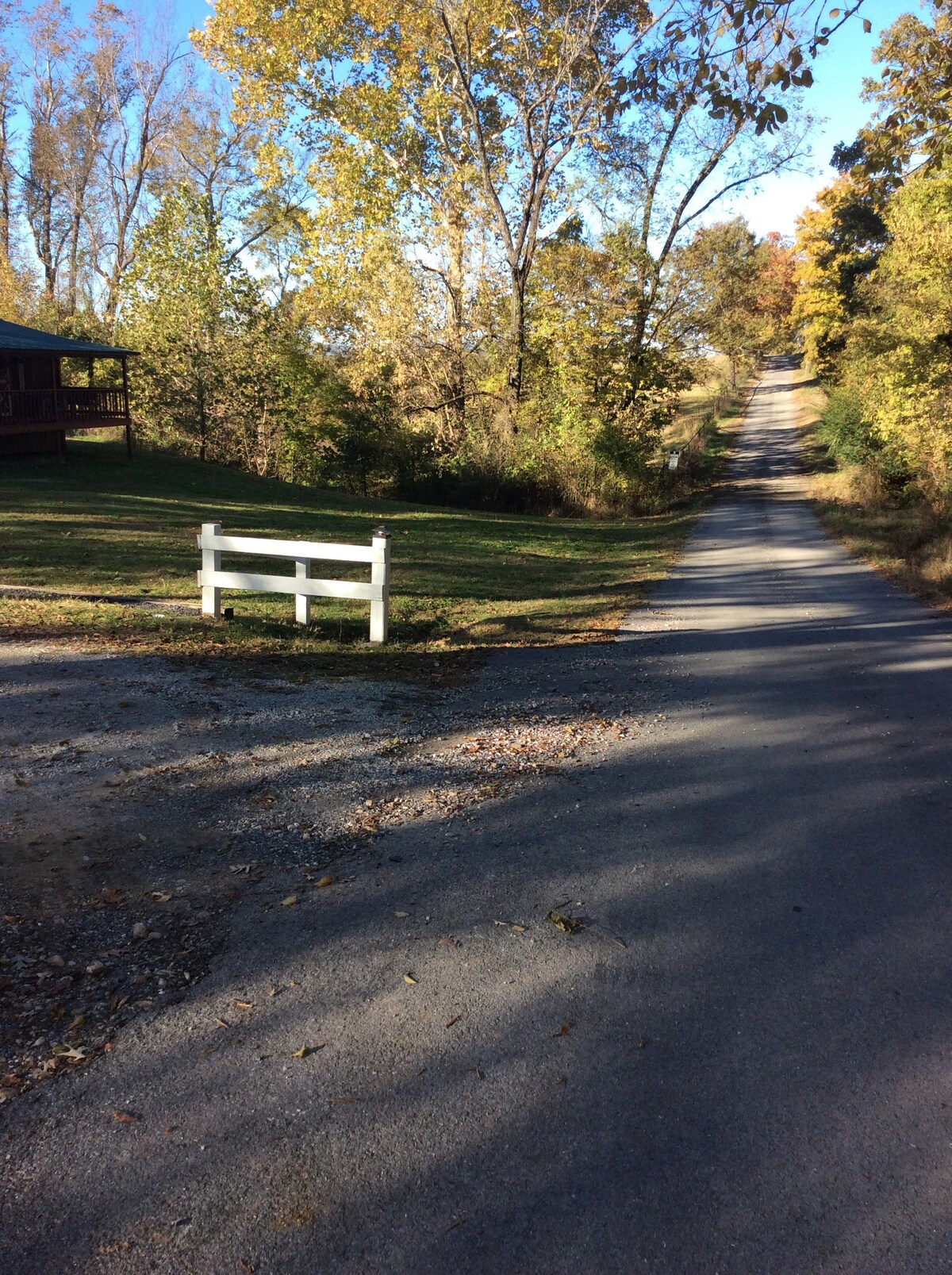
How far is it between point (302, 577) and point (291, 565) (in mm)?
4996

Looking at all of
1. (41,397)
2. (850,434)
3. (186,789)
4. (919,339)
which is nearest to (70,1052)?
(186,789)

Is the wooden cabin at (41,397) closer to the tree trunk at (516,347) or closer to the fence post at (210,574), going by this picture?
the tree trunk at (516,347)

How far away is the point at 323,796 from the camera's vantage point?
18.3 feet

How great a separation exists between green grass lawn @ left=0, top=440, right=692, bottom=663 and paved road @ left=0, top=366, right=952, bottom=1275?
525cm

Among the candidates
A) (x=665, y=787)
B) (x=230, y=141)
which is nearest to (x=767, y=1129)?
(x=665, y=787)

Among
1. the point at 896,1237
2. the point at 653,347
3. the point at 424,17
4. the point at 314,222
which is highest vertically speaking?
the point at 424,17

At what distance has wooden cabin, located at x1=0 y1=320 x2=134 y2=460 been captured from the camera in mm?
26141

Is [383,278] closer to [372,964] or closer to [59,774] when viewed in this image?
[59,774]

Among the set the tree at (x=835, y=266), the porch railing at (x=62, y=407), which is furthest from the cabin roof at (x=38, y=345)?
the tree at (x=835, y=266)

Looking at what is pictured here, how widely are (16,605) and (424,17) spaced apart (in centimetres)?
2733

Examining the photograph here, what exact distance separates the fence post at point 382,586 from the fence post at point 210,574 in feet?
5.61

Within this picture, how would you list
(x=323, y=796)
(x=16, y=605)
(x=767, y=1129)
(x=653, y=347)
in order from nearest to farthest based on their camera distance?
1. (x=767, y=1129)
2. (x=323, y=796)
3. (x=16, y=605)
4. (x=653, y=347)

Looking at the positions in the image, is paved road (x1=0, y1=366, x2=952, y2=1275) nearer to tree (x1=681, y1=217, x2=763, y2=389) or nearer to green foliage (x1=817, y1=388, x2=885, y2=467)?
green foliage (x1=817, y1=388, x2=885, y2=467)

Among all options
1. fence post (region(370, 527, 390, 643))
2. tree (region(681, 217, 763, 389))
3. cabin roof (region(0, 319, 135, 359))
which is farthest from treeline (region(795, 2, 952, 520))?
cabin roof (region(0, 319, 135, 359))
